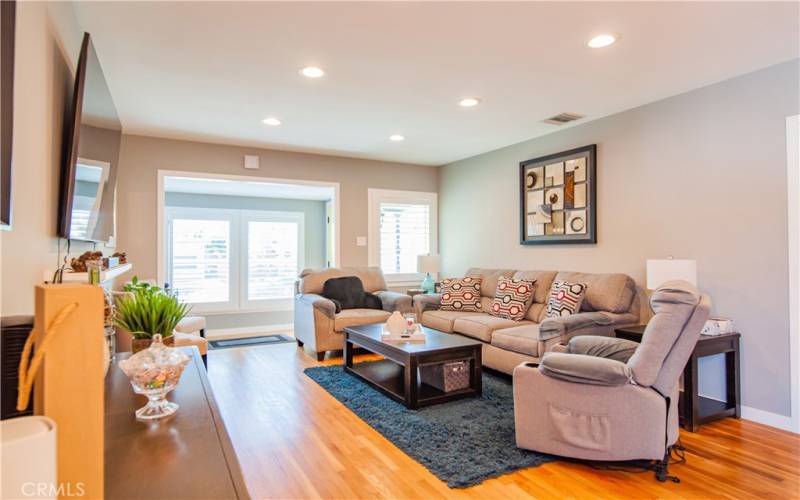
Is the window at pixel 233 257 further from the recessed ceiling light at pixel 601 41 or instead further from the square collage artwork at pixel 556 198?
the recessed ceiling light at pixel 601 41

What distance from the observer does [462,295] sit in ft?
16.8

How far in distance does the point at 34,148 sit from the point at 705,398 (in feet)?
14.2

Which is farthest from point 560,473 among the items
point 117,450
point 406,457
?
point 117,450

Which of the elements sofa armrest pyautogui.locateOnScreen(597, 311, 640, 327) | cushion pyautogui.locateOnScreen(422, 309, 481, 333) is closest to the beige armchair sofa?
cushion pyautogui.locateOnScreen(422, 309, 481, 333)

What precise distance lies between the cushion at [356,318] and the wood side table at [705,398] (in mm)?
2553

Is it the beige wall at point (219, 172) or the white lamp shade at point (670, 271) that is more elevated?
the beige wall at point (219, 172)

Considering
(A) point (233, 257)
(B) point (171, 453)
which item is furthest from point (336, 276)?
(B) point (171, 453)

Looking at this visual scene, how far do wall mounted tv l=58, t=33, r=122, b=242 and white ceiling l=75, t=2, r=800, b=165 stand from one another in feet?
1.49

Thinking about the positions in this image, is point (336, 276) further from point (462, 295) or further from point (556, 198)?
point (556, 198)

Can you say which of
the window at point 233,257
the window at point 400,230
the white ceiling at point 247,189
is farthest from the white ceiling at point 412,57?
the window at point 233,257

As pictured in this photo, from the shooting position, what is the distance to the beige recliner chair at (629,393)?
224 centimetres

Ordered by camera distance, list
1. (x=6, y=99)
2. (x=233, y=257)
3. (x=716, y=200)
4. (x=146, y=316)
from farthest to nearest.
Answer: (x=233, y=257) < (x=716, y=200) < (x=146, y=316) < (x=6, y=99)

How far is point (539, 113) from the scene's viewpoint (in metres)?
4.16

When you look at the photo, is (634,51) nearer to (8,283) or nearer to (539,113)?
(539,113)
